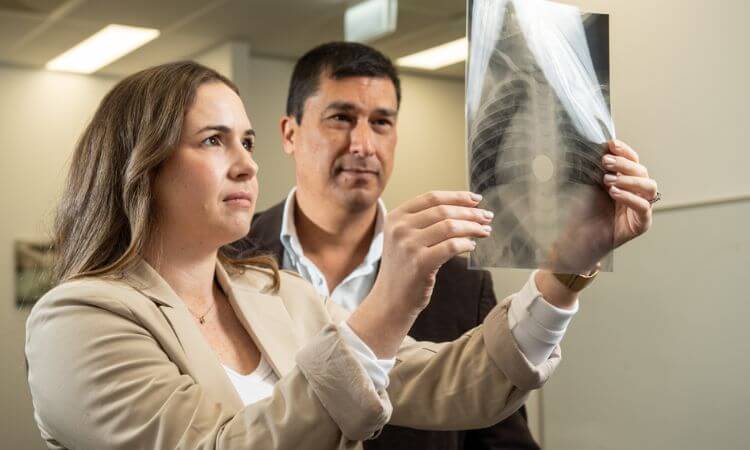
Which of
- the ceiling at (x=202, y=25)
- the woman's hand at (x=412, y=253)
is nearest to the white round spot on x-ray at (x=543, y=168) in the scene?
the woman's hand at (x=412, y=253)

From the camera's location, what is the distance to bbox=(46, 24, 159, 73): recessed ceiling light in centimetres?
259

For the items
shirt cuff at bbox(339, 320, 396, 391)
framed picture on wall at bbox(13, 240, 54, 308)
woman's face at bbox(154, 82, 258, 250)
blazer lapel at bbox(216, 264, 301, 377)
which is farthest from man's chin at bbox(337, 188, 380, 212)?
shirt cuff at bbox(339, 320, 396, 391)

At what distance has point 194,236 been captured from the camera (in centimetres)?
142

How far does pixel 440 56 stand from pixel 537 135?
160 cm

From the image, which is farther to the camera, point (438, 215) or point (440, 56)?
point (440, 56)

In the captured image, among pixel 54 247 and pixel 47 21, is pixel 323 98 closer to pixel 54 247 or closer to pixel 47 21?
pixel 54 247

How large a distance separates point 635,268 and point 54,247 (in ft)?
3.08

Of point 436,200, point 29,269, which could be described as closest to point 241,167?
point 436,200

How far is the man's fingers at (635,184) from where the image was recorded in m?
1.18

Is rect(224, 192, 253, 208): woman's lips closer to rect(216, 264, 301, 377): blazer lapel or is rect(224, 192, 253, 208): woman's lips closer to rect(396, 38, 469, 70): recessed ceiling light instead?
rect(216, 264, 301, 377): blazer lapel

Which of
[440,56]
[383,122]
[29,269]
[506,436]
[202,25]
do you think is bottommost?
[506,436]

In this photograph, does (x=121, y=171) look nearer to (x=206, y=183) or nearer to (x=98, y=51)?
(x=206, y=183)

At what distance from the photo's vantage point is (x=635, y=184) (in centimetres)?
119

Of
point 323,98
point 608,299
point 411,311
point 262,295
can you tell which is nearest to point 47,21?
point 323,98
